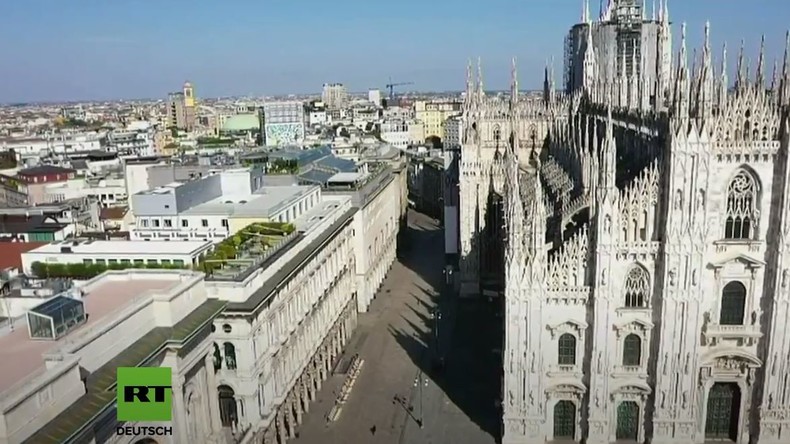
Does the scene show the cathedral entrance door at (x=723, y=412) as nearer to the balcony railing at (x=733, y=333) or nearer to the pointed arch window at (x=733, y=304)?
the balcony railing at (x=733, y=333)

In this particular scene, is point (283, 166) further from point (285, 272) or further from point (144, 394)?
point (144, 394)

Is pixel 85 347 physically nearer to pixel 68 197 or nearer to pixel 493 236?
pixel 493 236

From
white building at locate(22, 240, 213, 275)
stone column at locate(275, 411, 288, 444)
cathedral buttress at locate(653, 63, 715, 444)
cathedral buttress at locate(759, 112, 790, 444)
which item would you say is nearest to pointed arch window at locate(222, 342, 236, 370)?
stone column at locate(275, 411, 288, 444)

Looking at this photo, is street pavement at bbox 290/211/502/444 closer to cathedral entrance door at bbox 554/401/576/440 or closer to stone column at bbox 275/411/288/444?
stone column at bbox 275/411/288/444

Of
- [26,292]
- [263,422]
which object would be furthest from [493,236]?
[26,292]

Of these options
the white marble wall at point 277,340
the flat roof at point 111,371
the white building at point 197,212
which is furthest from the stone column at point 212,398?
the white building at point 197,212
